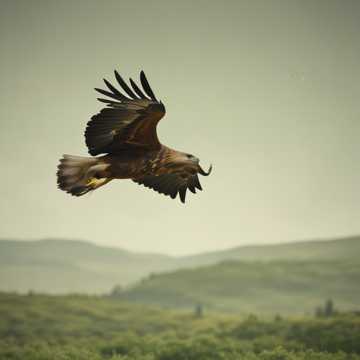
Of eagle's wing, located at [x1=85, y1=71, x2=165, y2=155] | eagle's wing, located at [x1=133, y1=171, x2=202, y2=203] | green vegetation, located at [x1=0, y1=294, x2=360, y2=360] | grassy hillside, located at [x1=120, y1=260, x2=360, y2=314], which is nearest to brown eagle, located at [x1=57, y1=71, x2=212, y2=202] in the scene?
eagle's wing, located at [x1=85, y1=71, x2=165, y2=155]

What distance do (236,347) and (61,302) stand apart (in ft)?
31.4

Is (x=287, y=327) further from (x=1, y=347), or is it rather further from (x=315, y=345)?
(x=1, y=347)

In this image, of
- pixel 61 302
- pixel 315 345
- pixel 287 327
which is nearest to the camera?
pixel 315 345

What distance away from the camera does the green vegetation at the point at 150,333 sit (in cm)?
1254

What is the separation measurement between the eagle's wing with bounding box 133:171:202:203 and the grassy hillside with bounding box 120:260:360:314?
18.0 meters

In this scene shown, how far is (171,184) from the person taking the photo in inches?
324

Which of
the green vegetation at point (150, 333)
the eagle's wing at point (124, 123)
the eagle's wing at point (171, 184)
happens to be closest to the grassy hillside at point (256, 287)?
the green vegetation at point (150, 333)

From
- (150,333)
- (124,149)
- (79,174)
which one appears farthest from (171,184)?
(150,333)

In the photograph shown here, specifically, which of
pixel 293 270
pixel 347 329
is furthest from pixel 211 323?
pixel 293 270

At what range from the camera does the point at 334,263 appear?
30047mm

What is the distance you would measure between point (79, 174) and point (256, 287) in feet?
70.7

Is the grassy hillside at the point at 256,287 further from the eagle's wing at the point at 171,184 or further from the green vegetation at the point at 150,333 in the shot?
the eagle's wing at the point at 171,184

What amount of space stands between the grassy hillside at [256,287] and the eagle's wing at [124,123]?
19.5 meters

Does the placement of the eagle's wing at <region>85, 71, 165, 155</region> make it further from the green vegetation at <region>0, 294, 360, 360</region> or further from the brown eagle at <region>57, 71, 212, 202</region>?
the green vegetation at <region>0, 294, 360, 360</region>
